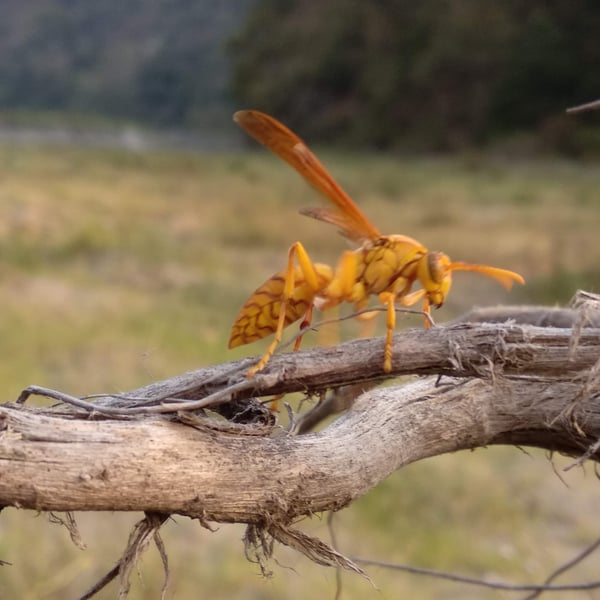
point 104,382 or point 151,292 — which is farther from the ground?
point 151,292

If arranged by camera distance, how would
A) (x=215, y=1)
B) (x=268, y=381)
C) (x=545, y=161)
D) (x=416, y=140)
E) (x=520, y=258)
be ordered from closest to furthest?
1. (x=268, y=381)
2. (x=520, y=258)
3. (x=545, y=161)
4. (x=416, y=140)
5. (x=215, y=1)

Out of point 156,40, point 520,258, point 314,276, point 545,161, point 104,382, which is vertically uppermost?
point 156,40

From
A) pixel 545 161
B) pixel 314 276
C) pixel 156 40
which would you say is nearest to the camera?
pixel 314 276

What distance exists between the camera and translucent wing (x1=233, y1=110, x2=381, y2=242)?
61.6 inches

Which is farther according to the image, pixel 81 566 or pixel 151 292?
pixel 151 292

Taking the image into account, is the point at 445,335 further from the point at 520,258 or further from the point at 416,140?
the point at 416,140

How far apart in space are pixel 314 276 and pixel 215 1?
267 feet

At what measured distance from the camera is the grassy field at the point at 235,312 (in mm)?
3846

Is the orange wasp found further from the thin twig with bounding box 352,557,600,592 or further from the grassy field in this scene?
the thin twig with bounding box 352,557,600,592

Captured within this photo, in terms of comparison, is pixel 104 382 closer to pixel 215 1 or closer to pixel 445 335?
pixel 445 335

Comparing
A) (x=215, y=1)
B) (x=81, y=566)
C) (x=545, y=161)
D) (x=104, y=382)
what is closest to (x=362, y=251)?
(x=81, y=566)

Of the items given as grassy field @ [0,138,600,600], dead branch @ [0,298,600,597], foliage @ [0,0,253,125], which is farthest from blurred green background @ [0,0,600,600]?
foliage @ [0,0,253,125]

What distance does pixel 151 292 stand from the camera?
1024 centimetres

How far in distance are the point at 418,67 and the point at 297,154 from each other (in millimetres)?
38894
